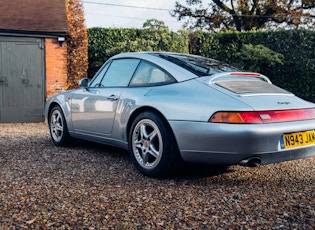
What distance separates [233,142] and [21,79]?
771cm

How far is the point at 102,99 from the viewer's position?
15.0 feet

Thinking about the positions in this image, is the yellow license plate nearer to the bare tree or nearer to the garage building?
the garage building

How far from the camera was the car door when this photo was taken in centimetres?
443

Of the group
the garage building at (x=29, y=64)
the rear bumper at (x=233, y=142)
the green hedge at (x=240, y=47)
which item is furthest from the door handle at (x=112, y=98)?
the green hedge at (x=240, y=47)

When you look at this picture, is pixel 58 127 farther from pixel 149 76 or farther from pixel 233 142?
pixel 233 142

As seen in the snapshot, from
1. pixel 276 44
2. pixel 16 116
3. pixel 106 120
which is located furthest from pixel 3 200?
pixel 276 44

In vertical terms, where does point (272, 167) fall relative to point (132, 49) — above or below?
below

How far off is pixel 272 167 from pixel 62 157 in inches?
101

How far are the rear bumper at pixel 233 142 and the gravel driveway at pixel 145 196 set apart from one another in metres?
0.29

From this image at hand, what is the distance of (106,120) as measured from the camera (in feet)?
14.6

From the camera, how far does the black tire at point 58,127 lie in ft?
17.7

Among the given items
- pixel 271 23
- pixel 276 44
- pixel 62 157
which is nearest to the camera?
pixel 62 157

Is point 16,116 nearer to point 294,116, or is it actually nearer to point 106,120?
point 106,120

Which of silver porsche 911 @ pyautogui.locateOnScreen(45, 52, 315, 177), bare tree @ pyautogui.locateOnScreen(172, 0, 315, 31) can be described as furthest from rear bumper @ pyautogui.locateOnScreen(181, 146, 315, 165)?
bare tree @ pyautogui.locateOnScreen(172, 0, 315, 31)
